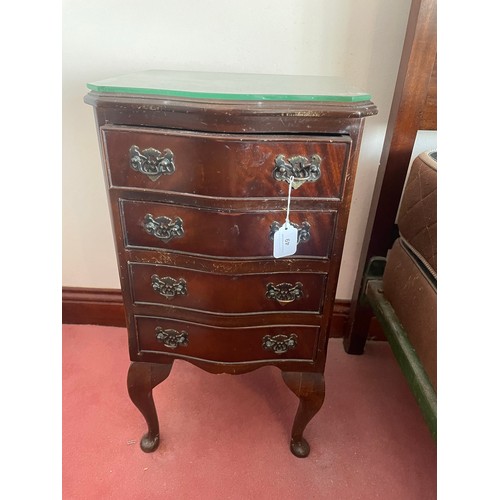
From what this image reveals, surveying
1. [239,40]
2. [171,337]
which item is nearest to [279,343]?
[171,337]

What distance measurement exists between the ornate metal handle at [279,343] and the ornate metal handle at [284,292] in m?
0.10

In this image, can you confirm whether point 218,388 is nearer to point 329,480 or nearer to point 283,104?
point 329,480

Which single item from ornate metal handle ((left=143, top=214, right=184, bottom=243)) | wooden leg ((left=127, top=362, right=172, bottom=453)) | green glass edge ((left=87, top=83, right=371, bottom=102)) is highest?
green glass edge ((left=87, top=83, right=371, bottom=102))

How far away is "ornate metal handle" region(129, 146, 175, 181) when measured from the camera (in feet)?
2.40

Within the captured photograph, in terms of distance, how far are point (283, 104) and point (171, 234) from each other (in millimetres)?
323

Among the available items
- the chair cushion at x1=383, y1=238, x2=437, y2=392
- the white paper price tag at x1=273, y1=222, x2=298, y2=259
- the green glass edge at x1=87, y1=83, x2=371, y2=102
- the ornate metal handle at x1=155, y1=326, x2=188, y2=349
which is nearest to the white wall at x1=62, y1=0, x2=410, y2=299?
the chair cushion at x1=383, y1=238, x2=437, y2=392

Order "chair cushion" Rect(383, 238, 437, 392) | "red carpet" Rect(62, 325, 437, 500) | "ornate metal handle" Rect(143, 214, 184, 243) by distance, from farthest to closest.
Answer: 1. "red carpet" Rect(62, 325, 437, 500)
2. "chair cushion" Rect(383, 238, 437, 392)
3. "ornate metal handle" Rect(143, 214, 184, 243)

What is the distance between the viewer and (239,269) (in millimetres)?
833

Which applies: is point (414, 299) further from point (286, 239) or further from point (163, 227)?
point (163, 227)

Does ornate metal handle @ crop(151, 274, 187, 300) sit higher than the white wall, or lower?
lower

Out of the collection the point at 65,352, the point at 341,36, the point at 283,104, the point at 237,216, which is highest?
the point at 341,36

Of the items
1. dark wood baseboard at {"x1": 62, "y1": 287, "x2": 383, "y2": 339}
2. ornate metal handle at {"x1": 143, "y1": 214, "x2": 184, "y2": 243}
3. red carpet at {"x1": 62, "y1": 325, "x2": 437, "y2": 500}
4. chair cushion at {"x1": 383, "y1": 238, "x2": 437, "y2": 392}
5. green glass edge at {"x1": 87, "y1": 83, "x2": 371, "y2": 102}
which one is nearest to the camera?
green glass edge at {"x1": 87, "y1": 83, "x2": 371, "y2": 102}

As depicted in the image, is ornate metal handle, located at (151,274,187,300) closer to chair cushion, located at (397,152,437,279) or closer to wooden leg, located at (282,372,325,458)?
wooden leg, located at (282,372,325,458)
